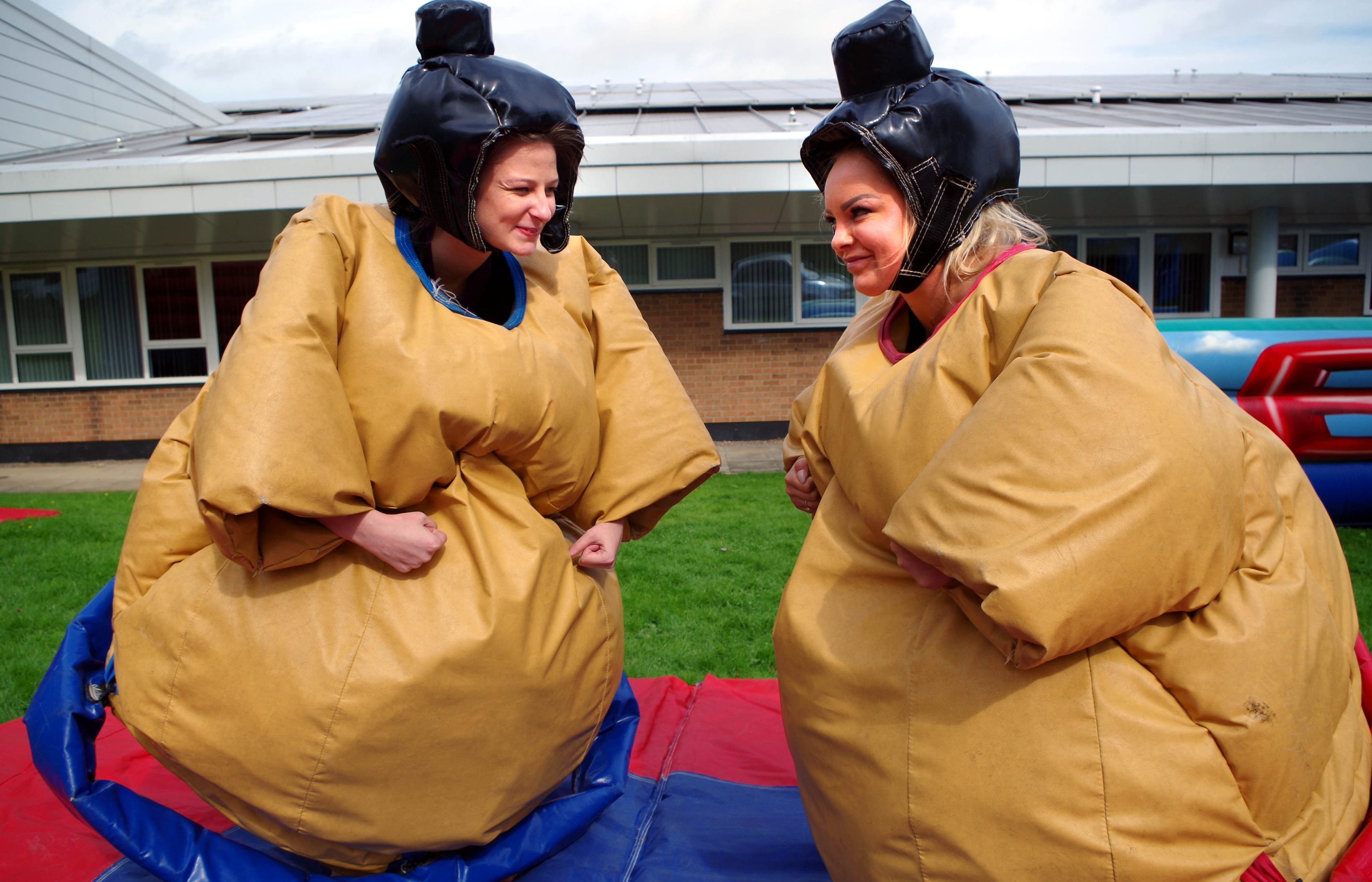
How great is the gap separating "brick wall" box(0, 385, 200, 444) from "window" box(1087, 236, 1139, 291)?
1053cm

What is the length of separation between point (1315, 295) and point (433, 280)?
11764 millimetres

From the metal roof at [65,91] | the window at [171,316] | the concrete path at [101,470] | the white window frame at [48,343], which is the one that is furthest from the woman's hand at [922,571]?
the metal roof at [65,91]

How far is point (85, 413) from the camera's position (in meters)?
10.6

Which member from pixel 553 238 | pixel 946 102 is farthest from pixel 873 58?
pixel 553 238

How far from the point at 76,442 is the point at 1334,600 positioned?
40.0 feet

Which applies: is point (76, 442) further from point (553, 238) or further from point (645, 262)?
point (553, 238)

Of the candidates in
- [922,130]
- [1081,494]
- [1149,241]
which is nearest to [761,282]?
[1149,241]

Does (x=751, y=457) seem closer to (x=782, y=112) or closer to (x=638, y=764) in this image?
(x=782, y=112)

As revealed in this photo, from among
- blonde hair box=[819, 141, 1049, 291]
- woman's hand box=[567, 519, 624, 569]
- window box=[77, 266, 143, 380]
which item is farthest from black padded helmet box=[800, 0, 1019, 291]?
window box=[77, 266, 143, 380]

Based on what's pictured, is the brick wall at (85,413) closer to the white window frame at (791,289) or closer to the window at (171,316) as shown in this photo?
the window at (171,316)

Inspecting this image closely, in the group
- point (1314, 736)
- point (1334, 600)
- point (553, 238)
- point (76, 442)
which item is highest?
point (553, 238)

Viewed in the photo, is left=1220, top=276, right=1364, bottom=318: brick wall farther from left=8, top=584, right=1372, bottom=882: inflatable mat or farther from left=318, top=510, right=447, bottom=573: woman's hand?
left=318, top=510, right=447, bottom=573: woman's hand

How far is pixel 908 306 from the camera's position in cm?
203

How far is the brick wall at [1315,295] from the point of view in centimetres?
1067
